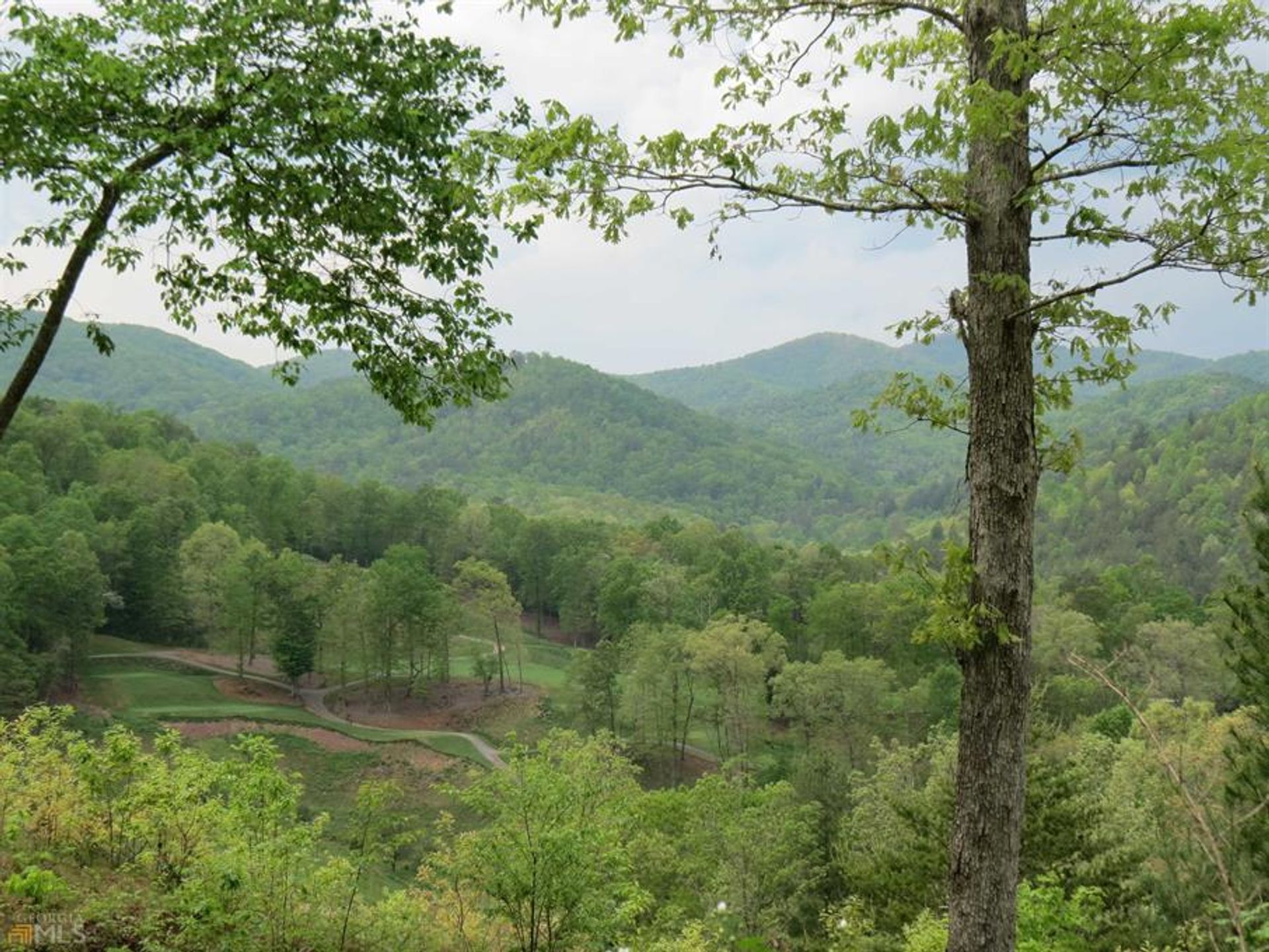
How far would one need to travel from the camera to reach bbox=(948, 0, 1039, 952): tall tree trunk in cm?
364

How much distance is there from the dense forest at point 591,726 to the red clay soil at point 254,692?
1.71 metres

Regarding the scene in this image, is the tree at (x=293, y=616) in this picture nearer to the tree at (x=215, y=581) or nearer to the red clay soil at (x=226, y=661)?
the red clay soil at (x=226, y=661)

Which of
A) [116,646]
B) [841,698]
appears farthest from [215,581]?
[841,698]

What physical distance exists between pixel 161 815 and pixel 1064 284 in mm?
7396

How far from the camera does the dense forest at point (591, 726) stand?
6.98m

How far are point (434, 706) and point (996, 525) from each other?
4388 cm

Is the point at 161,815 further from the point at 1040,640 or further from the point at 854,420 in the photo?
the point at 1040,640

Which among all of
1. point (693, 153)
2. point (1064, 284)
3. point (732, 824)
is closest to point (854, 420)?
point (1064, 284)

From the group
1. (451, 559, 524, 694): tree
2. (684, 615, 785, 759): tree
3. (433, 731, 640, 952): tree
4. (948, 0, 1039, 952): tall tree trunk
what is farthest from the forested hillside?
(948, 0, 1039, 952): tall tree trunk

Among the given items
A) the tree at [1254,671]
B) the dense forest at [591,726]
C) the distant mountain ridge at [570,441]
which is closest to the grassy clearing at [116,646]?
the dense forest at [591,726]

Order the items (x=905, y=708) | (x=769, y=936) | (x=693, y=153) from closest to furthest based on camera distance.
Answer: (x=693, y=153) < (x=769, y=936) < (x=905, y=708)

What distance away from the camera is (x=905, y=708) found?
118 feet

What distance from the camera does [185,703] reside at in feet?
122

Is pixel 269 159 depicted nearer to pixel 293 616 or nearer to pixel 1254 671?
pixel 1254 671
